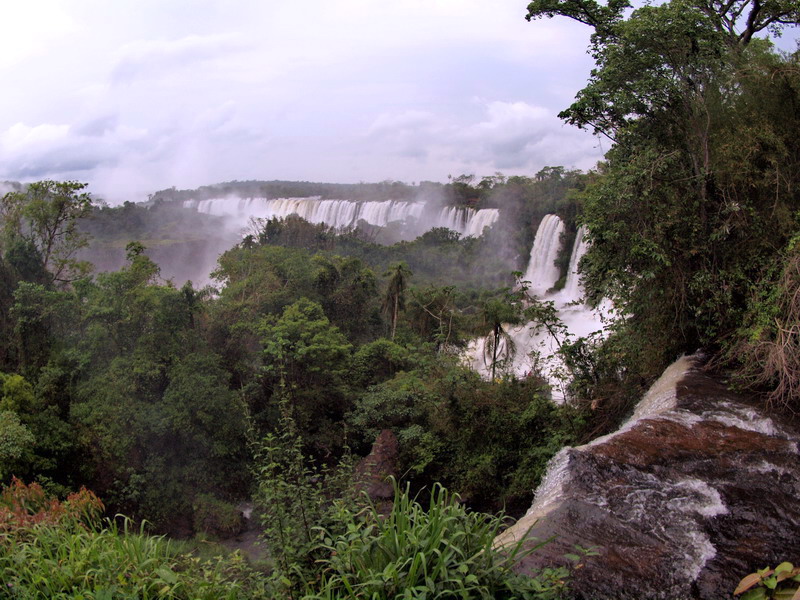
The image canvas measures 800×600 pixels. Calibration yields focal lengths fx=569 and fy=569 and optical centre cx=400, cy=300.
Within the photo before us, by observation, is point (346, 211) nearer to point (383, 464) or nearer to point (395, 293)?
point (395, 293)

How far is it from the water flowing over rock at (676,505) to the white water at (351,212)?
30.8 m

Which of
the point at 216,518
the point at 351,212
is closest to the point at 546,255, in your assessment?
the point at 351,212

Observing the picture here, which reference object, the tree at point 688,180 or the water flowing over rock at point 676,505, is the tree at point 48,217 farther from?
the water flowing over rock at point 676,505

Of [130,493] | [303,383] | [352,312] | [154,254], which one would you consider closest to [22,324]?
[130,493]

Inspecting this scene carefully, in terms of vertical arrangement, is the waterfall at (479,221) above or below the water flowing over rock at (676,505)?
above

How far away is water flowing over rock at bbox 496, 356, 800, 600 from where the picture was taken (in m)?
2.98

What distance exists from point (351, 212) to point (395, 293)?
25.4 meters

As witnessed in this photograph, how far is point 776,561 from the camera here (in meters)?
3.24

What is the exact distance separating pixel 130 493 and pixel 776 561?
11.0 meters

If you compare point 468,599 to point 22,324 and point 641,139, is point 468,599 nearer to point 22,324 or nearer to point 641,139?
point 641,139

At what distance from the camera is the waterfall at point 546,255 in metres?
27.2

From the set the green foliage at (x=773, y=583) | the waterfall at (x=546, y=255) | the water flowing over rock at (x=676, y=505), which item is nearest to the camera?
the green foliage at (x=773, y=583)

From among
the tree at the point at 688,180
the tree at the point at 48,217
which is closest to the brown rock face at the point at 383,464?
the tree at the point at 688,180

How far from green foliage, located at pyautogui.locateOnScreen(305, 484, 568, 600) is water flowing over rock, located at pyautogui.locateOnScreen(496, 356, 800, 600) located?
377 millimetres
